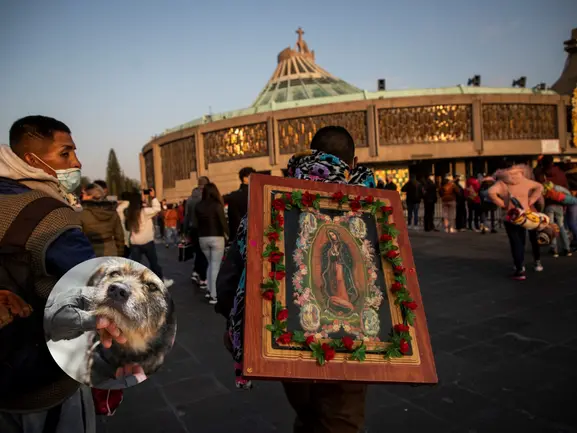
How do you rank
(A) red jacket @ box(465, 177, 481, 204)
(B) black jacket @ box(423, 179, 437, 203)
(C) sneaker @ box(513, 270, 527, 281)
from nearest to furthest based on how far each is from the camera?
(C) sneaker @ box(513, 270, 527, 281)
(A) red jacket @ box(465, 177, 481, 204)
(B) black jacket @ box(423, 179, 437, 203)

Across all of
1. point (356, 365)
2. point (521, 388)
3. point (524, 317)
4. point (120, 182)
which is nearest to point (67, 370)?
point (356, 365)

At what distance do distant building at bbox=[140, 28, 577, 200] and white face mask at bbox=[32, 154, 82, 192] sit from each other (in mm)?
28659

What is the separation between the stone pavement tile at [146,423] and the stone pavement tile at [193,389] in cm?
19

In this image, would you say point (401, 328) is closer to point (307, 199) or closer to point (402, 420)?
point (307, 199)

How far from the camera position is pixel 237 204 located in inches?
253

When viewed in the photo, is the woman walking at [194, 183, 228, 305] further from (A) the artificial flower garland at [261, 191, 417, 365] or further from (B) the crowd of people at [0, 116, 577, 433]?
(A) the artificial flower garland at [261, 191, 417, 365]

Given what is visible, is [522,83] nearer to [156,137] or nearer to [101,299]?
[156,137]

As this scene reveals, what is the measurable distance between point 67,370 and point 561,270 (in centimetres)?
819

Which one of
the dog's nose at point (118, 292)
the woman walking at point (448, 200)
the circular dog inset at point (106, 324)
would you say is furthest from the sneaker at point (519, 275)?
the woman walking at point (448, 200)

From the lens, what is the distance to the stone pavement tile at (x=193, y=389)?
3.50 m

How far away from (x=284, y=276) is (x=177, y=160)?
38.1m

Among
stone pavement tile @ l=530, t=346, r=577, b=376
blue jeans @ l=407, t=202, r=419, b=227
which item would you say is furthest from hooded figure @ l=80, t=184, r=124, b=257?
blue jeans @ l=407, t=202, r=419, b=227

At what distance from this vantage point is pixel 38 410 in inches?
65.3

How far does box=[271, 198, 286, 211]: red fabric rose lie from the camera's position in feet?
6.23
